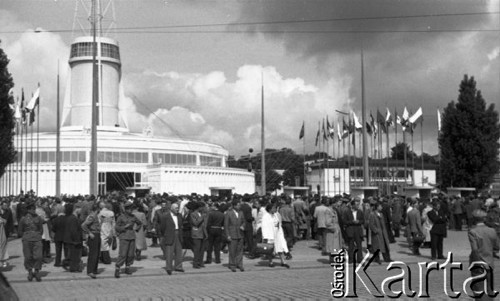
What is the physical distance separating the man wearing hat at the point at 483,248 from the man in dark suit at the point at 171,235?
8.10 meters

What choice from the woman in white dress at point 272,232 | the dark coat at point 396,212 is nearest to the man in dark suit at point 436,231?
the woman in white dress at point 272,232

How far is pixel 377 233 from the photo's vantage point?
1722cm

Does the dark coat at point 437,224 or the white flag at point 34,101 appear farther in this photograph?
the white flag at point 34,101

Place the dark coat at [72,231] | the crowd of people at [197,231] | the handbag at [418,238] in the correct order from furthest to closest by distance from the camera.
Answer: the handbag at [418,238], the dark coat at [72,231], the crowd of people at [197,231]

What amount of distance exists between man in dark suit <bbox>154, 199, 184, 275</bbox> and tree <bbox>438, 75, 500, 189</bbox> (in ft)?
132

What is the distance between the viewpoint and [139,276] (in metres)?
14.9

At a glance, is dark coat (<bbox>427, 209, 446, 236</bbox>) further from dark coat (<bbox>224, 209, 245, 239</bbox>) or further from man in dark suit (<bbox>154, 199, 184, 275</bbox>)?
man in dark suit (<bbox>154, 199, 184, 275</bbox>)

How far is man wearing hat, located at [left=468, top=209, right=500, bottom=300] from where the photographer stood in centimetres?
910

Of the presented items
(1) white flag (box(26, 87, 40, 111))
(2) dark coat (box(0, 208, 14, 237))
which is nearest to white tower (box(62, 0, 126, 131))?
(1) white flag (box(26, 87, 40, 111))

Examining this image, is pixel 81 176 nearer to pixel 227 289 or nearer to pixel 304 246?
pixel 304 246

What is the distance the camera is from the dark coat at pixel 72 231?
15.2m

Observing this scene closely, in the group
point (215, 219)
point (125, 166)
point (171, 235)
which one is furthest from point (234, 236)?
point (125, 166)

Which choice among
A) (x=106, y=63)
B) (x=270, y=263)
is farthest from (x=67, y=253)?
(x=106, y=63)

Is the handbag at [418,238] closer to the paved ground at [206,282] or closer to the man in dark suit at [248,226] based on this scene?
the paved ground at [206,282]
